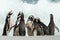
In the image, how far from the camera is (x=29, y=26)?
2328 millimetres

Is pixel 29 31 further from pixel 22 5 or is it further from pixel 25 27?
pixel 22 5

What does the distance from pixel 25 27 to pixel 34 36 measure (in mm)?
158

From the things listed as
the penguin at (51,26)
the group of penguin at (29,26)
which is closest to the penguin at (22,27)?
the group of penguin at (29,26)

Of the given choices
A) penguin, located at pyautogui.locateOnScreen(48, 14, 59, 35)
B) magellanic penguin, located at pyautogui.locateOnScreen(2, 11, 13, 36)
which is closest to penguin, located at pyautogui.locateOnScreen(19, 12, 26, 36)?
magellanic penguin, located at pyautogui.locateOnScreen(2, 11, 13, 36)

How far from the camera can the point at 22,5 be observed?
A: 7.68 feet

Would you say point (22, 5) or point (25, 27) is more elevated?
point (22, 5)

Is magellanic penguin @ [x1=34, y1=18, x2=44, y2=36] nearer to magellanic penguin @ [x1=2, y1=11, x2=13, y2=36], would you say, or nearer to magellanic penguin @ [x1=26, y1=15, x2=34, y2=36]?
magellanic penguin @ [x1=26, y1=15, x2=34, y2=36]

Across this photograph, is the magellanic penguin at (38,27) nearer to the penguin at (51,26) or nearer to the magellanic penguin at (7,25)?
the penguin at (51,26)

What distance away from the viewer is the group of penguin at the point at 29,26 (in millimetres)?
2311

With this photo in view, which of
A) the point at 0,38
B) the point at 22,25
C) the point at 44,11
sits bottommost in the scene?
the point at 0,38

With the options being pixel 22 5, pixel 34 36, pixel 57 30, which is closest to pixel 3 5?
pixel 22 5

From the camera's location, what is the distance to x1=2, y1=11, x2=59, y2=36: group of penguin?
2311 millimetres

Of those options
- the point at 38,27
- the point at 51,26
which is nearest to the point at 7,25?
the point at 38,27

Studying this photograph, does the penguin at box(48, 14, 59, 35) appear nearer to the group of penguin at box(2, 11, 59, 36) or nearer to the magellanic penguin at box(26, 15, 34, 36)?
the group of penguin at box(2, 11, 59, 36)
